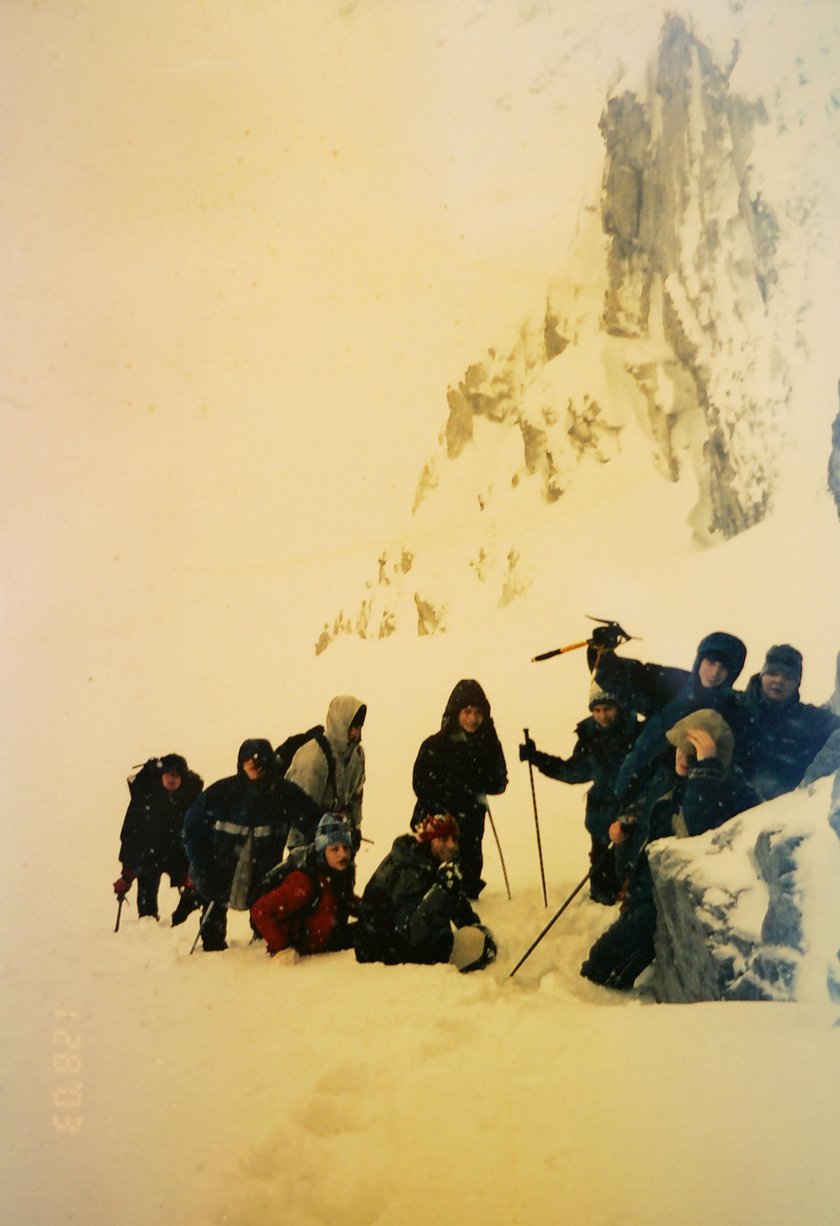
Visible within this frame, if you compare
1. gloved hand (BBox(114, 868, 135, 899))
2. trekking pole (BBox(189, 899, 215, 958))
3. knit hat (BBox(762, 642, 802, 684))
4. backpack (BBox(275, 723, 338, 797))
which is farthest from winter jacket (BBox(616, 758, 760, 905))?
gloved hand (BBox(114, 868, 135, 899))

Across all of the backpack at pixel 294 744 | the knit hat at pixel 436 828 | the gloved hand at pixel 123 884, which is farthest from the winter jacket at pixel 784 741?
the gloved hand at pixel 123 884

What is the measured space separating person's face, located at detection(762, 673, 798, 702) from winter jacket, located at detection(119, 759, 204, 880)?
159 cm

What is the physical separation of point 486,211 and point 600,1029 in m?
2.21

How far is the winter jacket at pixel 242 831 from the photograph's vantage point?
2744 mm

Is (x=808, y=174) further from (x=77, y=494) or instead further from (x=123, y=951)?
(x=123, y=951)

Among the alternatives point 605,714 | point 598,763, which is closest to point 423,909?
point 598,763

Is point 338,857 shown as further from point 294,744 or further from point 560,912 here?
point 560,912

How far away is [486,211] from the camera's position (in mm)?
2750

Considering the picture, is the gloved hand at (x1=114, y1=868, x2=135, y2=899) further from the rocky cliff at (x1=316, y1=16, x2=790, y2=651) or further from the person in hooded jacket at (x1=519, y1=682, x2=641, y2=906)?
the person in hooded jacket at (x1=519, y1=682, x2=641, y2=906)

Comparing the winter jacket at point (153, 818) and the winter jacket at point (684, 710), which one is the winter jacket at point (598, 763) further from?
the winter jacket at point (153, 818)

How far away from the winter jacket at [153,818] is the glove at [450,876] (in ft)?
2.46

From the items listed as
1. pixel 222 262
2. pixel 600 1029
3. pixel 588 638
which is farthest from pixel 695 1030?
pixel 222 262

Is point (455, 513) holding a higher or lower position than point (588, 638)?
higher

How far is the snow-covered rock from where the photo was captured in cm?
233
